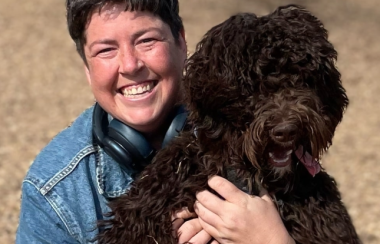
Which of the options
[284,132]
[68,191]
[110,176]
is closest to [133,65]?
[110,176]

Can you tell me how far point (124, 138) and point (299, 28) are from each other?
1.09 metres

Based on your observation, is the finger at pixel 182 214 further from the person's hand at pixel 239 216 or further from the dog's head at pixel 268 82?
the dog's head at pixel 268 82

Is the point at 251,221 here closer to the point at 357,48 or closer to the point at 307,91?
the point at 307,91

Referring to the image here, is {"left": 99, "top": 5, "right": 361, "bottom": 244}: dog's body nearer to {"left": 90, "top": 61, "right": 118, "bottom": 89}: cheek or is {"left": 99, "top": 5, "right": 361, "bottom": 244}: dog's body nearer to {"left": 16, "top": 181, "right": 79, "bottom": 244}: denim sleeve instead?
{"left": 16, "top": 181, "right": 79, "bottom": 244}: denim sleeve

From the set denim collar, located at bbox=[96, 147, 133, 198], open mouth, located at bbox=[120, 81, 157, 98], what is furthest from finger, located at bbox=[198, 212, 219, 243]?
open mouth, located at bbox=[120, 81, 157, 98]

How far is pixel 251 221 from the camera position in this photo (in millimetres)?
3240

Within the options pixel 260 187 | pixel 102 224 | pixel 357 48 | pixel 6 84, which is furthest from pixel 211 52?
pixel 357 48

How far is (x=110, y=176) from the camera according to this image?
3699 mm

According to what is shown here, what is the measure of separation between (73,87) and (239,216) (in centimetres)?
1078

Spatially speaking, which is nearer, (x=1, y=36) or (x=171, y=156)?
(x=171, y=156)

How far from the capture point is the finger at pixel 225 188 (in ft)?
10.4

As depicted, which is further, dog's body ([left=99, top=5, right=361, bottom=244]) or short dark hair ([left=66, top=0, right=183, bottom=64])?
short dark hair ([left=66, top=0, right=183, bottom=64])

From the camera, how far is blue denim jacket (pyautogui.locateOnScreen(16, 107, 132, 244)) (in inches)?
140

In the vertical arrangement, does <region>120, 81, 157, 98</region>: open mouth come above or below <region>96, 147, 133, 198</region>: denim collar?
above
